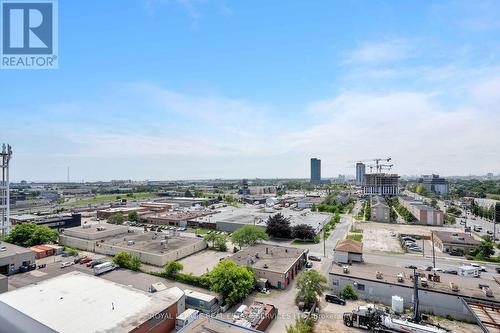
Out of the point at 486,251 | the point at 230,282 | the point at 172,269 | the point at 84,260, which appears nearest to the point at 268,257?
the point at 230,282

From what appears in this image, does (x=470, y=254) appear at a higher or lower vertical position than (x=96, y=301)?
lower

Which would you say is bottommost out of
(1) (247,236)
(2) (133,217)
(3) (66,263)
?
(3) (66,263)

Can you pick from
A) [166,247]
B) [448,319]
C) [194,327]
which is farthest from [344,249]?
[166,247]

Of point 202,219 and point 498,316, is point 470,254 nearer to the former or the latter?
point 498,316

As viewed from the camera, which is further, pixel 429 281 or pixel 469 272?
pixel 469 272

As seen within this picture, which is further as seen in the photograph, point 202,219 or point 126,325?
point 202,219

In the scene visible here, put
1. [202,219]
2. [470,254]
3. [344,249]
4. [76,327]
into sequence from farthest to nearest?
1. [202,219]
2. [470,254]
3. [344,249]
4. [76,327]

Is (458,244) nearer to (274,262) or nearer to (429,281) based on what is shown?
(429,281)
